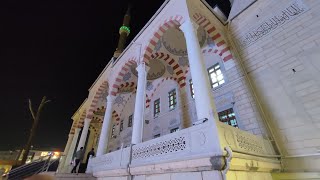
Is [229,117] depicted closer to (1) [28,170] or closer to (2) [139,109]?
(2) [139,109]

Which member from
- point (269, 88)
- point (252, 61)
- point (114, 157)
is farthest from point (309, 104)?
point (114, 157)

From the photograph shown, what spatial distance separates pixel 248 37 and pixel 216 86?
2208 mm

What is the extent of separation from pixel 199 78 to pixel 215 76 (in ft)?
11.3

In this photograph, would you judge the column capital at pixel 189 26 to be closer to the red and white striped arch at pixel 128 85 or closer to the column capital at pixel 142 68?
the column capital at pixel 142 68

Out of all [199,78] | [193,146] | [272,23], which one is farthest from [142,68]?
[272,23]

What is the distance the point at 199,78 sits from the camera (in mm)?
A: 4363

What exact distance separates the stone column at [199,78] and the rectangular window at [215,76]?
2.70 meters

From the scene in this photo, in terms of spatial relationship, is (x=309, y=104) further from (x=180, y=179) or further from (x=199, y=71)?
(x=180, y=179)

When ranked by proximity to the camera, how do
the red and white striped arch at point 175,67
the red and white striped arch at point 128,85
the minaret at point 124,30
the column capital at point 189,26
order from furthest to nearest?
1. the minaret at point 124,30
2. the red and white striped arch at point 128,85
3. the red and white striped arch at point 175,67
4. the column capital at point 189,26

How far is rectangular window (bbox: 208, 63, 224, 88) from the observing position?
7233 mm

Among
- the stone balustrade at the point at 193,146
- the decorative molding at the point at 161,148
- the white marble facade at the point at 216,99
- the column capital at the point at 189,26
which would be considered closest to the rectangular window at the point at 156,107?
the white marble facade at the point at 216,99

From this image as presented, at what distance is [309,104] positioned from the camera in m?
4.40

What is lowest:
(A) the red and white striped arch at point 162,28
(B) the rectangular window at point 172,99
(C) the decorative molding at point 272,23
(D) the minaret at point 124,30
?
(B) the rectangular window at point 172,99

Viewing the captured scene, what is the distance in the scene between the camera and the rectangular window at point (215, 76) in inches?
285
